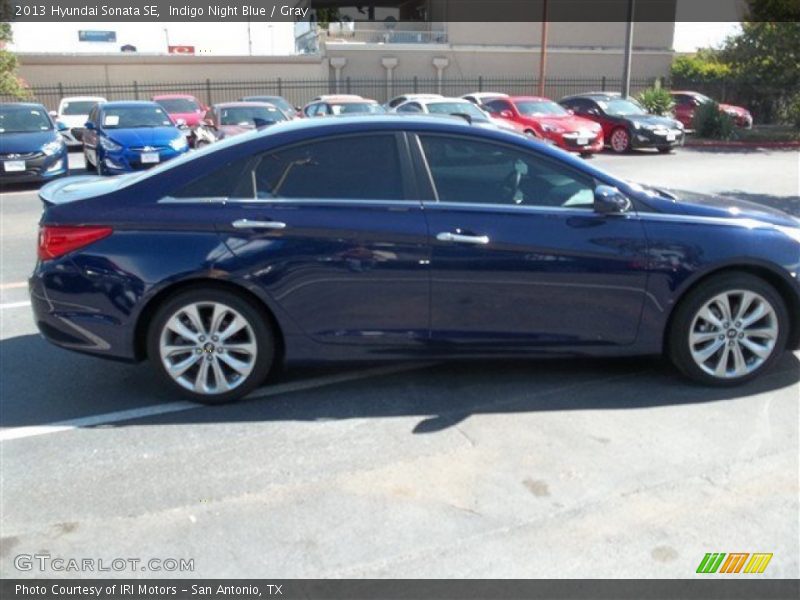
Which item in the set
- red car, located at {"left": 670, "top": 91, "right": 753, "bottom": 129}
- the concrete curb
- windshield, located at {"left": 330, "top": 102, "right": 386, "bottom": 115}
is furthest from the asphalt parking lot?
red car, located at {"left": 670, "top": 91, "right": 753, "bottom": 129}

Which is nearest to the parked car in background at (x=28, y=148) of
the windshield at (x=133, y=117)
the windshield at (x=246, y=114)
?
the windshield at (x=133, y=117)

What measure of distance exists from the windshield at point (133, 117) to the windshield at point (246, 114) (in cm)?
197

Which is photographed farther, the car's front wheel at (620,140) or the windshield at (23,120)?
the car's front wheel at (620,140)

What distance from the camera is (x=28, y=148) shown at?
1367cm

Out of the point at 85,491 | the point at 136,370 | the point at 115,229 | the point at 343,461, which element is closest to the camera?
the point at 85,491

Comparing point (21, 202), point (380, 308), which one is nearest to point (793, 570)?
point (380, 308)

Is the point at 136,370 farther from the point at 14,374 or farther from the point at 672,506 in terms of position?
the point at 672,506

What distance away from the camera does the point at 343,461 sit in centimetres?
392

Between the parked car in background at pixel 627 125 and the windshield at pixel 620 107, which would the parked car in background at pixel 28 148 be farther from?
the windshield at pixel 620 107

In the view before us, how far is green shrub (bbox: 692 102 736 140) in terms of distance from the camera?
923 inches

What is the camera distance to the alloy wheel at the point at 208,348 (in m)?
4.45

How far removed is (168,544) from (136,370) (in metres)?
2.14
